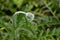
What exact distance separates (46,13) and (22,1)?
336 millimetres

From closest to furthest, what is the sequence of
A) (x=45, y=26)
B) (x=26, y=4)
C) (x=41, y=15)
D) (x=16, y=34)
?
(x=16, y=34) < (x=45, y=26) < (x=41, y=15) < (x=26, y=4)

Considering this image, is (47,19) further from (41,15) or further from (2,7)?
(2,7)

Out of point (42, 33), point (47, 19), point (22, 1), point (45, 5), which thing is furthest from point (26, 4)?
point (42, 33)

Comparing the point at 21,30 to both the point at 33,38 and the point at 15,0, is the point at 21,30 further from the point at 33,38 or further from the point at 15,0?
the point at 15,0

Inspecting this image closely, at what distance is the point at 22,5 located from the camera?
231cm

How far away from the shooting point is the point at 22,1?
229 cm

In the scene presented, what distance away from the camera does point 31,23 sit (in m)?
1.57

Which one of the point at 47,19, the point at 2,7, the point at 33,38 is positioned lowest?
the point at 33,38

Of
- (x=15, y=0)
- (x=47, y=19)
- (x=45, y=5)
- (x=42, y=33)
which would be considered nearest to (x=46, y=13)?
(x=45, y=5)

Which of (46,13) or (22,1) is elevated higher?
(22,1)

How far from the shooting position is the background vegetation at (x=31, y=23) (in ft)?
4.81

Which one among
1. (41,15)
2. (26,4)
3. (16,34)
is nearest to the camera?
(16,34)

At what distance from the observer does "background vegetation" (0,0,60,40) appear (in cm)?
146

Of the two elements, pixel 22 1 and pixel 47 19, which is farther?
pixel 22 1
